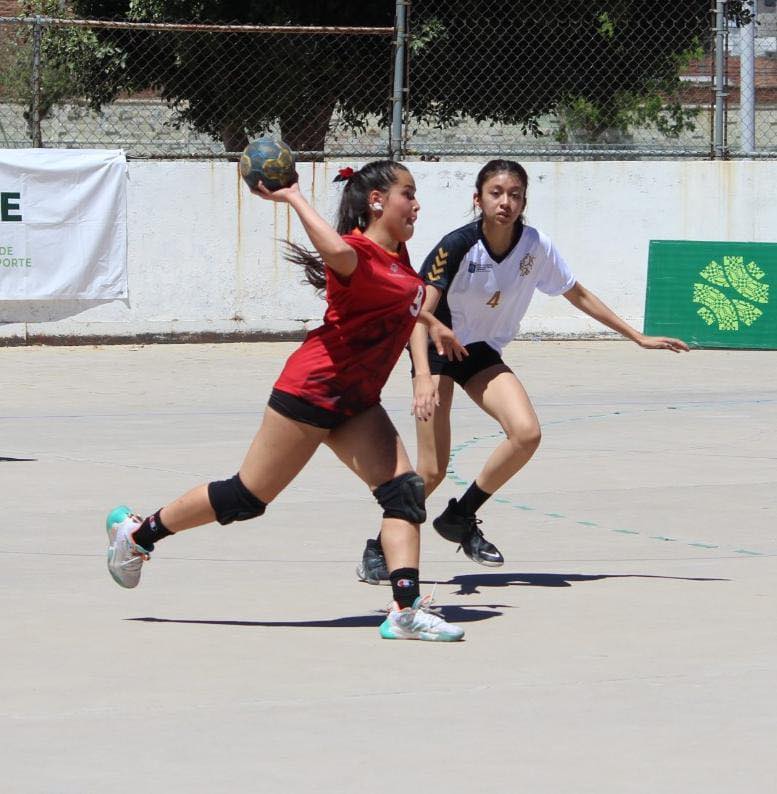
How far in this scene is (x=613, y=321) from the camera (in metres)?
7.32

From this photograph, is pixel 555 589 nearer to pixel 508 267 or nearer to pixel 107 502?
pixel 508 267

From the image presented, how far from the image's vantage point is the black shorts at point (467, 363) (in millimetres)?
7262

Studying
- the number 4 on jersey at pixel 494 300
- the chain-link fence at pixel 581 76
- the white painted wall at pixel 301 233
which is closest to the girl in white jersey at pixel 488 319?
the number 4 on jersey at pixel 494 300

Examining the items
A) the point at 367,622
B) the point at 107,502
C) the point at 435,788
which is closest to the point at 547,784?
the point at 435,788

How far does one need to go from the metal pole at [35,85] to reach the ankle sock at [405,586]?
10.8 m

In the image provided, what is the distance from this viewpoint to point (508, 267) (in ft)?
23.7

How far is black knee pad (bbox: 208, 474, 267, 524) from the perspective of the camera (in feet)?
19.8

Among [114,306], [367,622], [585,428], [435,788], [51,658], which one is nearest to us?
[435,788]

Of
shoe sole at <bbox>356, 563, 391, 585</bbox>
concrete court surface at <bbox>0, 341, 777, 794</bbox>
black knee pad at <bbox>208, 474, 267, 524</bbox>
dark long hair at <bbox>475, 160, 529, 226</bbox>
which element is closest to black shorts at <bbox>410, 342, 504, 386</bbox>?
dark long hair at <bbox>475, 160, 529, 226</bbox>

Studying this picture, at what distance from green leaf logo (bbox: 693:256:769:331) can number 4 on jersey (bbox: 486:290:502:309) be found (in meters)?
9.56

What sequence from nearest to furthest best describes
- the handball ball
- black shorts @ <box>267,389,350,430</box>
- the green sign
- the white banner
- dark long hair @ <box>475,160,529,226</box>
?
the handball ball → black shorts @ <box>267,389,350,430</box> → dark long hair @ <box>475,160,529,226</box> → the white banner → the green sign

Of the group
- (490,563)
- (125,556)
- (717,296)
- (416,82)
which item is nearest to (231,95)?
(416,82)

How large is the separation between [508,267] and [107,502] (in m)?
2.51

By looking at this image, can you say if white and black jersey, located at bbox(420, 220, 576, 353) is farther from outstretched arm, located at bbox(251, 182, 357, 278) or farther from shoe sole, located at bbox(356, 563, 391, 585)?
outstretched arm, located at bbox(251, 182, 357, 278)
